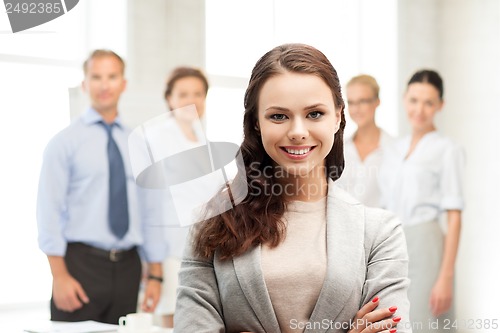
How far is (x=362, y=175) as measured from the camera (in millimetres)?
3654

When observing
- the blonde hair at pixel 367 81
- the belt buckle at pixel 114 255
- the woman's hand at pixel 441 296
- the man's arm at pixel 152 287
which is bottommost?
the woman's hand at pixel 441 296

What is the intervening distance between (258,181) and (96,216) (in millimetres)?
1598

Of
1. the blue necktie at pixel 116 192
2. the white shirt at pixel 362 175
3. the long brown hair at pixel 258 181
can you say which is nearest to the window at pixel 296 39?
the white shirt at pixel 362 175

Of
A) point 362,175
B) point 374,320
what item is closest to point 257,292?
point 374,320

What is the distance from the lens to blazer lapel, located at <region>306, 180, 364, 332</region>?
1356 mm

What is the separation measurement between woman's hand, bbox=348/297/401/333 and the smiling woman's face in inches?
11.5

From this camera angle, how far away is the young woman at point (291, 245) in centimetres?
137

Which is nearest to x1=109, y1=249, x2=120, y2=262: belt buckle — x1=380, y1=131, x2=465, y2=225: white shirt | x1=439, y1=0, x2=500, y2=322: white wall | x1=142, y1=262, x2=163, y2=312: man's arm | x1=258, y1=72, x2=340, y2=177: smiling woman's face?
x1=142, y1=262, x2=163, y2=312: man's arm

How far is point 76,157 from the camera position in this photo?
290cm

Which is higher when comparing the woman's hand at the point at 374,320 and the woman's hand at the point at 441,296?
the woman's hand at the point at 374,320

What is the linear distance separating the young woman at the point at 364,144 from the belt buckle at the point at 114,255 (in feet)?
3.98

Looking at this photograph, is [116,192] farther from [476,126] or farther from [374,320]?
[476,126]

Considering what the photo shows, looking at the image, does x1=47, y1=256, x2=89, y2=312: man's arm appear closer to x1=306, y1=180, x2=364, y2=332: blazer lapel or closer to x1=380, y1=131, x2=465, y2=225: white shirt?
x1=380, y1=131, x2=465, y2=225: white shirt

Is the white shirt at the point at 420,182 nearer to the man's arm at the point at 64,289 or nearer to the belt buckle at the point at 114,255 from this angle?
the belt buckle at the point at 114,255
